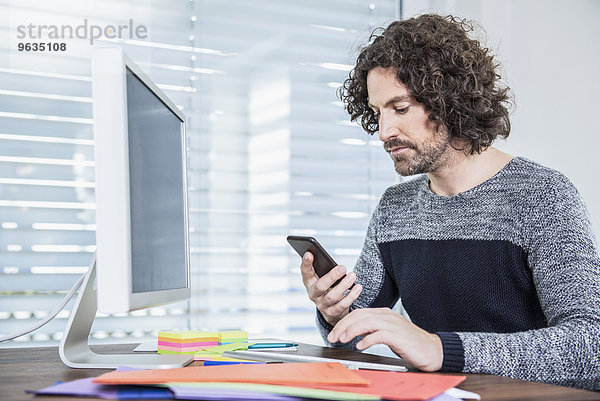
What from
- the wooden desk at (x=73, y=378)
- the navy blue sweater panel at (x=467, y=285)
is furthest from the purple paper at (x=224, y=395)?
the navy blue sweater panel at (x=467, y=285)

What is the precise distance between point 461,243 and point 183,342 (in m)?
0.64

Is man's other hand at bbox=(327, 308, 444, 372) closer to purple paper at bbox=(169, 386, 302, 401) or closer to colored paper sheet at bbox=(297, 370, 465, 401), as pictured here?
colored paper sheet at bbox=(297, 370, 465, 401)

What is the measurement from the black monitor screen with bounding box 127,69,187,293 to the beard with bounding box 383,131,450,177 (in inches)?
21.0

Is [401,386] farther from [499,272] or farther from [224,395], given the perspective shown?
[499,272]

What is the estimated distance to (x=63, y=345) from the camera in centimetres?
93

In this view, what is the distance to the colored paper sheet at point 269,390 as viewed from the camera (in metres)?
0.62

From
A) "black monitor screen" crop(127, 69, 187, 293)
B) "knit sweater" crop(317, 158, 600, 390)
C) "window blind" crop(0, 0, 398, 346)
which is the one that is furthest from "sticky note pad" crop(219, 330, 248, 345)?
"window blind" crop(0, 0, 398, 346)

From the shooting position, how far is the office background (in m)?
1.83

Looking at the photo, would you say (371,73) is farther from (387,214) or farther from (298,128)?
(298,128)

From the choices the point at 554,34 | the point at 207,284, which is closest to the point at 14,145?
the point at 207,284

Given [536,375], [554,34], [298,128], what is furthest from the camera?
[554,34]

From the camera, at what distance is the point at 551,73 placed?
2418 mm

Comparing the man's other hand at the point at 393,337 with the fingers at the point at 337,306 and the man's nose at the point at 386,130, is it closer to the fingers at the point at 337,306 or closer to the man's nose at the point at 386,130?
the fingers at the point at 337,306

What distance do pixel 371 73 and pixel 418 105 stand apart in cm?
16
